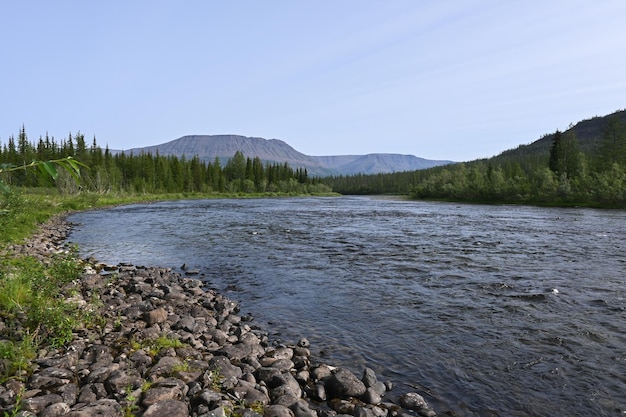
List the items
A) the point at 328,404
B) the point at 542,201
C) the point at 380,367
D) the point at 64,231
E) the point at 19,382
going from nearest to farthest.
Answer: the point at 19,382 < the point at 328,404 < the point at 380,367 < the point at 64,231 < the point at 542,201

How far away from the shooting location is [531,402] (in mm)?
7613

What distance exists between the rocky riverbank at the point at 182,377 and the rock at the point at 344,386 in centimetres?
2

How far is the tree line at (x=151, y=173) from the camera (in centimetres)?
10194

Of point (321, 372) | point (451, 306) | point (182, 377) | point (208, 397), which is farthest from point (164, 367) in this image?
point (451, 306)

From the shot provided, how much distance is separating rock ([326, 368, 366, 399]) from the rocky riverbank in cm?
2

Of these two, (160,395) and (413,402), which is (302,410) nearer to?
(413,402)

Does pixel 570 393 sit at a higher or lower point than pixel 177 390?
lower

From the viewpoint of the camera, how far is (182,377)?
7.40 meters

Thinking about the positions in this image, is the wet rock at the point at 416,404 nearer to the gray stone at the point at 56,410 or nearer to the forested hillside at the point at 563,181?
the gray stone at the point at 56,410

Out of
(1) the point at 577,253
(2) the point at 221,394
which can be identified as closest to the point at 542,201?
(1) the point at 577,253

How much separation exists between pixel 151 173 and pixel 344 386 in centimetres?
12829

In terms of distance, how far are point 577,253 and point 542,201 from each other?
64.4m

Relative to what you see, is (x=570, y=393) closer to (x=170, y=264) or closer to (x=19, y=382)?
(x=19, y=382)

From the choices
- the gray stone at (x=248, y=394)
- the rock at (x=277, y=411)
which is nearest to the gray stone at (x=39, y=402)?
the gray stone at (x=248, y=394)
